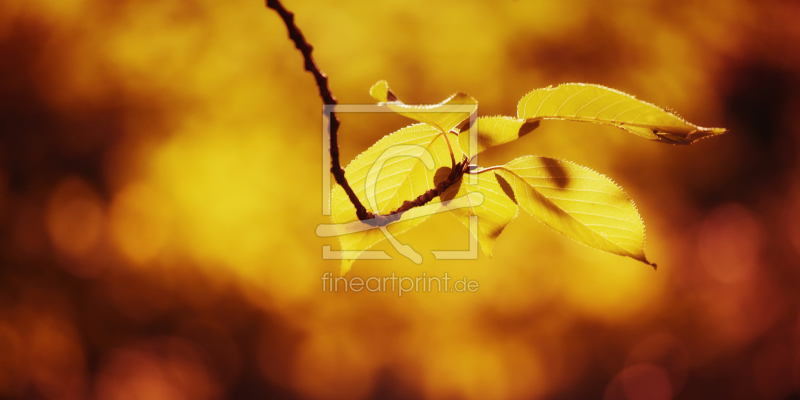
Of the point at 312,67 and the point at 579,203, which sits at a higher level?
the point at 312,67

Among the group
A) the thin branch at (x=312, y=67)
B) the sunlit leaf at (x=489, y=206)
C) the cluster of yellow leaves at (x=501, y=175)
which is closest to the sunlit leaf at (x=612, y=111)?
the cluster of yellow leaves at (x=501, y=175)

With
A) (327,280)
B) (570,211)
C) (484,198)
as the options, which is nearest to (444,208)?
(484,198)

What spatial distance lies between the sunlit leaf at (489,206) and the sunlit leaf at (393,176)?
0.15 ft

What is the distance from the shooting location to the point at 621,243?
575 mm

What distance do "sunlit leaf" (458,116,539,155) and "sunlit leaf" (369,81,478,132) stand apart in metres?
0.03

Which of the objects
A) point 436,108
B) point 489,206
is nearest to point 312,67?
point 436,108

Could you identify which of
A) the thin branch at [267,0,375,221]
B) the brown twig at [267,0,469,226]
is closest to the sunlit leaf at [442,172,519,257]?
the brown twig at [267,0,469,226]

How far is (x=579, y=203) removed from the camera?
607 millimetres

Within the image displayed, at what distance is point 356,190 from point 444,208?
0.46 feet

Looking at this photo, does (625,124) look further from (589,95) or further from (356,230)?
(356,230)

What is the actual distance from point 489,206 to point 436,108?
0.76 ft

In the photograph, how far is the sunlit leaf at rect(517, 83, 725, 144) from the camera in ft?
1.47

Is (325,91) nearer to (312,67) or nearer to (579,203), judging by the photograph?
(312,67)

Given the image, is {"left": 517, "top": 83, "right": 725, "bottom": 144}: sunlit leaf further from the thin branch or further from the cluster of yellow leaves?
the thin branch
